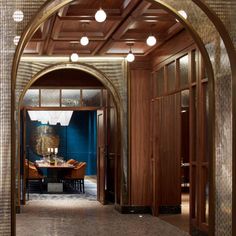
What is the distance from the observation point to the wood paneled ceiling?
313 inches

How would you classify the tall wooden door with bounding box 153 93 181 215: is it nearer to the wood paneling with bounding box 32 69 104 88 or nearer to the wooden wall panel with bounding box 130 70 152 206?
the wooden wall panel with bounding box 130 70 152 206

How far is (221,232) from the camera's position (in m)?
6.34

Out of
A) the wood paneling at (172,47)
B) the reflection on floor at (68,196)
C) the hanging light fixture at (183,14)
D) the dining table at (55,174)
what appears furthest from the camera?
the dining table at (55,174)

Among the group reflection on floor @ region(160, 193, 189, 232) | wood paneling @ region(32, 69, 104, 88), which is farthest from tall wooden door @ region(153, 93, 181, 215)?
wood paneling @ region(32, 69, 104, 88)

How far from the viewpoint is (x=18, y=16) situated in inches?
216

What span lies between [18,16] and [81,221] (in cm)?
565

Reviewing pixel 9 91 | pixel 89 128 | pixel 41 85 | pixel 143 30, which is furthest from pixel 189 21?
pixel 89 128

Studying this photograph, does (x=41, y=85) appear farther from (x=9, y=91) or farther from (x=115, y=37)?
(x=9, y=91)

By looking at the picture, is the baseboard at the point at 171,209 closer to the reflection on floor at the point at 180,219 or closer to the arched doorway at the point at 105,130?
the reflection on floor at the point at 180,219

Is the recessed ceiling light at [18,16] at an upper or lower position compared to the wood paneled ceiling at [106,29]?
lower

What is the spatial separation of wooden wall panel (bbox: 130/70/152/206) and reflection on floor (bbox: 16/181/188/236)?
0.68m

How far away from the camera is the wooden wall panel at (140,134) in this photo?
38.7ft

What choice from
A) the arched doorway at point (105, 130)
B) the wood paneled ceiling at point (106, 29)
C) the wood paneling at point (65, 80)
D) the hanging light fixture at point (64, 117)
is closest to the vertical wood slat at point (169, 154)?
the arched doorway at point (105, 130)

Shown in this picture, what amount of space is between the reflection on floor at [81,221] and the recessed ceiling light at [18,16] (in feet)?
14.2
